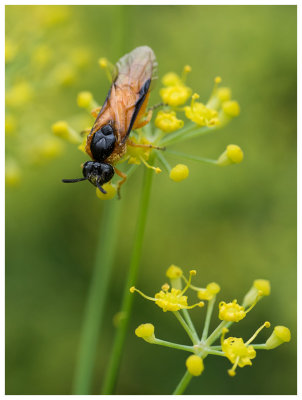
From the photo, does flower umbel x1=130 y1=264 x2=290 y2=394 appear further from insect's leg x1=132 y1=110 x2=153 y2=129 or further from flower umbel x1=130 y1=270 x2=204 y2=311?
insect's leg x1=132 y1=110 x2=153 y2=129

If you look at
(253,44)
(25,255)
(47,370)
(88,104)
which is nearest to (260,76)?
(253,44)

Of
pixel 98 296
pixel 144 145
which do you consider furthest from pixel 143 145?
pixel 98 296

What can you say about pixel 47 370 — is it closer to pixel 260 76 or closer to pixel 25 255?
pixel 25 255

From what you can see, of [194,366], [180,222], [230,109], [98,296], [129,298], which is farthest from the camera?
[180,222]

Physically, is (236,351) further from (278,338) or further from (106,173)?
(106,173)

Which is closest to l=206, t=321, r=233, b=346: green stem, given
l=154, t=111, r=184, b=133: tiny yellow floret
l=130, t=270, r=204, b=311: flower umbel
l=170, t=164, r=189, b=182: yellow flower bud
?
l=130, t=270, r=204, b=311: flower umbel

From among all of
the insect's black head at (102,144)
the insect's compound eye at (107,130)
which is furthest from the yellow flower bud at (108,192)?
the insect's compound eye at (107,130)

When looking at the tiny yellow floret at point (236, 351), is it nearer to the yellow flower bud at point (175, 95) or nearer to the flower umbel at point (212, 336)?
the flower umbel at point (212, 336)

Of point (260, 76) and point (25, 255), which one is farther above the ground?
point (260, 76)
